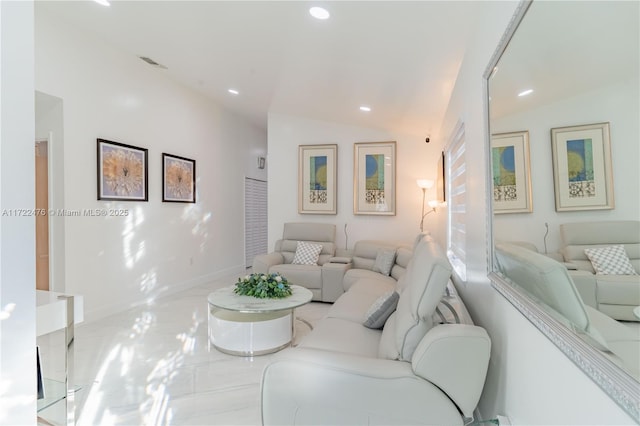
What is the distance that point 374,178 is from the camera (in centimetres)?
548

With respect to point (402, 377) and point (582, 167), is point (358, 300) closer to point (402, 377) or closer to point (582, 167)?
point (402, 377)

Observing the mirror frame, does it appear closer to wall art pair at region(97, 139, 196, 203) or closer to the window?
the window

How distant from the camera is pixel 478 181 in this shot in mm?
1796

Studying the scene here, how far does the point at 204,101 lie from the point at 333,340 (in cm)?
496

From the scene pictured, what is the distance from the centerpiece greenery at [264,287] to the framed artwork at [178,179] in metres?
2.45

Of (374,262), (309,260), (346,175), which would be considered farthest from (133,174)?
(374,262)

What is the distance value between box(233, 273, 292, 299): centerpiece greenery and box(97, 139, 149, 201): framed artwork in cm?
212

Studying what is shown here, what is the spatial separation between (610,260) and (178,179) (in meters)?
5.30

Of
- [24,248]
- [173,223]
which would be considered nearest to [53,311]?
[24,248]

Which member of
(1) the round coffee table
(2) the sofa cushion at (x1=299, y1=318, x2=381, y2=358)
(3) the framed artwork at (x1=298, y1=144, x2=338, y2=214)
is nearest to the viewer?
(2) the sofa cushion at (x1=299, y1=318, x2=381, y2=358)

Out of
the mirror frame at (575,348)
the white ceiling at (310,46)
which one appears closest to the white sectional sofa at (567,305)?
the mirror frame at (575,348)

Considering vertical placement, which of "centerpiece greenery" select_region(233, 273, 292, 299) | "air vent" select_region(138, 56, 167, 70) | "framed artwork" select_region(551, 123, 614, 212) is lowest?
"centerpiece greenery" select_region(233, 273, 292, 299)

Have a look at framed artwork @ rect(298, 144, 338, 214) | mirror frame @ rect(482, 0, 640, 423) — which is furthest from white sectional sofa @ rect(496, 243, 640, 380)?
framed artwork @ rect(298, 144, 338, 214)

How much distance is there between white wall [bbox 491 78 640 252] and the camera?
0.60 m
